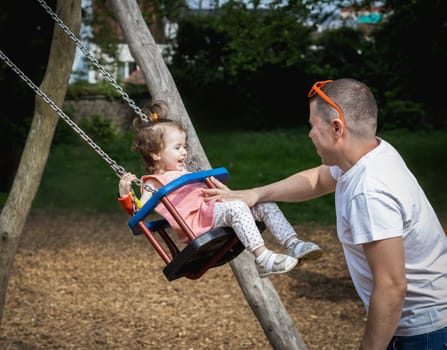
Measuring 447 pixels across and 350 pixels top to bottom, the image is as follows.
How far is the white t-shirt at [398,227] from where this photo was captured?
2240 millimetres

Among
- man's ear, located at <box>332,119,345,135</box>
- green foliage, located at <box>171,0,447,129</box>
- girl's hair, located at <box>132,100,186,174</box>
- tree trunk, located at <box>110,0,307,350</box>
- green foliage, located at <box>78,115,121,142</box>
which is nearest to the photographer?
man's ear, located at <box>332,119,345,135</box>

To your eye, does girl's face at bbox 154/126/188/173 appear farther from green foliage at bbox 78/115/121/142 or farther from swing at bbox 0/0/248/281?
green foliage at bbox 78/115/121/142

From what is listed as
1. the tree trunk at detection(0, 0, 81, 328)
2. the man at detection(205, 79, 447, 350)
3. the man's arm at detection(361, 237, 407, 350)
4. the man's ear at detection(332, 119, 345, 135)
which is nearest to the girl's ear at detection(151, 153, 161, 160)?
the man at detection(205, 79, 447, 350)

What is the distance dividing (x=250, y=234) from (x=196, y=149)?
1.05 meters

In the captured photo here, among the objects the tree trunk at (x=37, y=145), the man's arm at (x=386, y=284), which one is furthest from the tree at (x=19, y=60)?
the man's arm at (x=386, y=284)

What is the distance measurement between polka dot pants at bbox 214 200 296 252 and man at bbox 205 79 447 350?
617 millimetres

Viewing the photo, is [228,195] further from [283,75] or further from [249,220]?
[283,75]

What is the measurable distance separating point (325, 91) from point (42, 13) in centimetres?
1001

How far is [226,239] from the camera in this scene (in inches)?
126

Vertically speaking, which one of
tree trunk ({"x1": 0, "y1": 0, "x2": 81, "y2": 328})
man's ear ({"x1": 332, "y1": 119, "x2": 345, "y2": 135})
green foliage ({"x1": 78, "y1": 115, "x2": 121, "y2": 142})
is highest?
man's ear ({"x1": 332, "y1": 119, "x2": 345, "y2": 135})

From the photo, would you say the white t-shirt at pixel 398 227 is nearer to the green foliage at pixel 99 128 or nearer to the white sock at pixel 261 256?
the white sock at pixel 261 256

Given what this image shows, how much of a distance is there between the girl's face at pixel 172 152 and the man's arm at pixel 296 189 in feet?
1.36

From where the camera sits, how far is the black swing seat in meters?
3.01

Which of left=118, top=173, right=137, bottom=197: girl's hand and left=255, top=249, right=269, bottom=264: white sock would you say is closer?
left=255, top=249, right=269, bottom=264: white sock
